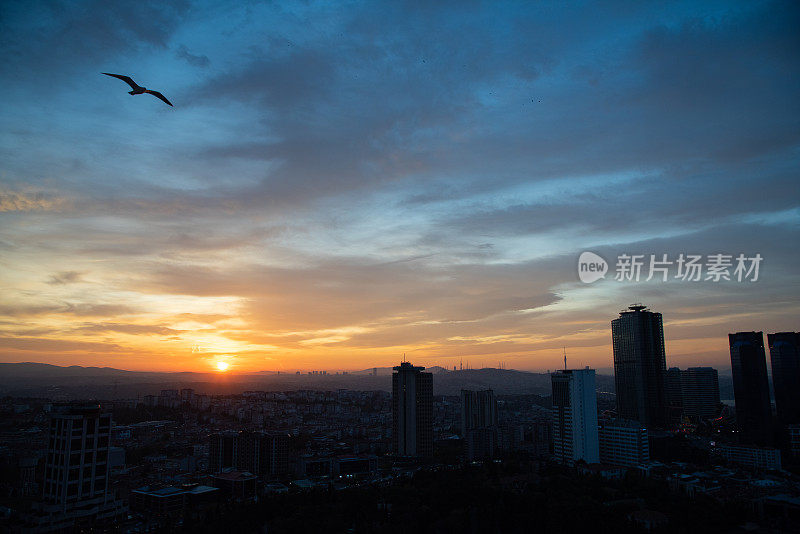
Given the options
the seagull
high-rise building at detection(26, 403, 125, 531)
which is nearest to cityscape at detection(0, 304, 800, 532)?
high-rise building at detection(26, 403, 125, 531)

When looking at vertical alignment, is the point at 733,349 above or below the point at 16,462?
above

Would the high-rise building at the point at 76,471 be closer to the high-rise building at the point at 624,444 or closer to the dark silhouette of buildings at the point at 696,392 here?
the high-rise building at the point at 624,444

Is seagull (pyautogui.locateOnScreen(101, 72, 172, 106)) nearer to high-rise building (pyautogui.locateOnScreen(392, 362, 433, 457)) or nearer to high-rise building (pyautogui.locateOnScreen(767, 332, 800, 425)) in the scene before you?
high-rise building (pyautogui.locateOnScreen(392, 362, 433, 457))

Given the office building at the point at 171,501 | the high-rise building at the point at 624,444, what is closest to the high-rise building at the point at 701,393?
the high-rise building at the point at 624,444

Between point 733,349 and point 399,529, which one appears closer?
point 399,529

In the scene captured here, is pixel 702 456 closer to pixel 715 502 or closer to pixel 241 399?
pixel 715 502

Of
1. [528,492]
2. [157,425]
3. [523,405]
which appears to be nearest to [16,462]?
[157,425]
